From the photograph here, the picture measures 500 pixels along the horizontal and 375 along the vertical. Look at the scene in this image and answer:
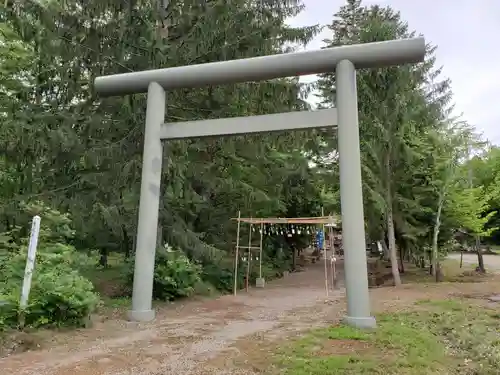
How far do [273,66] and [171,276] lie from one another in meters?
4.88

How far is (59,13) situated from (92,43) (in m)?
0.87

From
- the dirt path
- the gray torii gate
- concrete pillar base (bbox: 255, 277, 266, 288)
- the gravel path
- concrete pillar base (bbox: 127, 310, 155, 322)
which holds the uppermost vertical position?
the gray torii gate

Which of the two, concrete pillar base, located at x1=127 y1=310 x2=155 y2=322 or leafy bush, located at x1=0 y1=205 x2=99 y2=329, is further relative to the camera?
concrete pillar base, located at x1=127 y1=310 x2=155 y2=322

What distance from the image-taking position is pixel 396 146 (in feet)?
38.8

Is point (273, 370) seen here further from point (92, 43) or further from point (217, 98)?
point (92, 43)

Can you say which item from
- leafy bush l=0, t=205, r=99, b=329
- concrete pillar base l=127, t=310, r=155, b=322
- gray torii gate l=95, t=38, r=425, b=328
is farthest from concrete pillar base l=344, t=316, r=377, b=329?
leafy bush l=0, t=205, r=99, b=329

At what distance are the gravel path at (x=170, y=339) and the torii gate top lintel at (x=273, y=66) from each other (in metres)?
3.89

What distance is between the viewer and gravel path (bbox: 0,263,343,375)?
4051 millimetres

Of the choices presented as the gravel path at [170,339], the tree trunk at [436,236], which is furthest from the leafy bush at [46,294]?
the tree trunk at [436,236]

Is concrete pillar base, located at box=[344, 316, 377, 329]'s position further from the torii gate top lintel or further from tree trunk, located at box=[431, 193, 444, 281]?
tree trunk, located at box=[431, 193, 444, 281]

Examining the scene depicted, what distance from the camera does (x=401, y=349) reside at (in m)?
4.65

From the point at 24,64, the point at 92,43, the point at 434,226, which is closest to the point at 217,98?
the point at 92,43

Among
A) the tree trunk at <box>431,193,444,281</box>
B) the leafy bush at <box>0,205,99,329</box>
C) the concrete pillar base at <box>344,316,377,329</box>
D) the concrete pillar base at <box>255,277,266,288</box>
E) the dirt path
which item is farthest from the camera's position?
the dirt path

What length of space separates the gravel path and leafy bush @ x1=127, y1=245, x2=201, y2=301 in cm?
43
